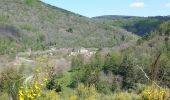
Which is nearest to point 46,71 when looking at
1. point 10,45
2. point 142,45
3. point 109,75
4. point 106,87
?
point 106,87

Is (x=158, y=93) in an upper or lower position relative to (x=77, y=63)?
upper

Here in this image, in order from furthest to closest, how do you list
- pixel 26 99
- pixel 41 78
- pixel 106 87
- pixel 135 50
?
1. pixel 135 50
2. pixel 106 87
3. pixel 41 78
4. pixel 26 99

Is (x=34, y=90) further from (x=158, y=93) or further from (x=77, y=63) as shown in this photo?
(x=77, y=63)

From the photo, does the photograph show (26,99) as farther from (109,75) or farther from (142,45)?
(142,45)

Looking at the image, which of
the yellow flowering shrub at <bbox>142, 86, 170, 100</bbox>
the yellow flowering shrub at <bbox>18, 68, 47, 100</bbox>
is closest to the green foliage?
the yellow flowering shrub at <bbox>142, 86, 170, 100</bbox>

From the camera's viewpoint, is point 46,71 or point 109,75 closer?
point 46,71

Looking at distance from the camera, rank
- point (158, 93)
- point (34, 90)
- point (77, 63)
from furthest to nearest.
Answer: point (77, 63) < point (158, 93) < point (34, 90)

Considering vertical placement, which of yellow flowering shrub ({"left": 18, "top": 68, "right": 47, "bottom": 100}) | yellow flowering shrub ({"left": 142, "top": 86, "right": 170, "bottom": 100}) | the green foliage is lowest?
the green foliage

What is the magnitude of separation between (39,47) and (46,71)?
632ft

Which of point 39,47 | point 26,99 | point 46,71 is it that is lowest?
point 39,47

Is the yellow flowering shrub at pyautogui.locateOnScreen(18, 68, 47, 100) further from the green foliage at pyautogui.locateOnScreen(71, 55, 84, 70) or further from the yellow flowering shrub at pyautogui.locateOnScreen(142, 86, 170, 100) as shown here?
the green foliage at pyautogui.locateOnScreen(71, 55, 84, 70)

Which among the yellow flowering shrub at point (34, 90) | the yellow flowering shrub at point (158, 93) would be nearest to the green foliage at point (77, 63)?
the yellow flowering shrub at point (158, 93)

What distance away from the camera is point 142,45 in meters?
114

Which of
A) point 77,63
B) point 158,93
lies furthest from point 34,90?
point 77,63
